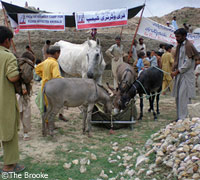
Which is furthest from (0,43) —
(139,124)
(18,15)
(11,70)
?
(18,15)

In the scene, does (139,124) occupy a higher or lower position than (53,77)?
lower

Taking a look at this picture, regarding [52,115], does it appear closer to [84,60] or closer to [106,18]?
[84,60]

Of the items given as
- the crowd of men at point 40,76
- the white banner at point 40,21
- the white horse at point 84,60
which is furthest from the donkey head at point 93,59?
the white banner at point 40,21

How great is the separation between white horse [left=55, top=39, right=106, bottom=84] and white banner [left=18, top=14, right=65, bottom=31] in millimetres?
816

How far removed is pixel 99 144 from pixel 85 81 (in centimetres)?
145

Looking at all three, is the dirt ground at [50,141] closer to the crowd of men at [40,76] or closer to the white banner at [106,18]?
the crowd of men at [40,76]

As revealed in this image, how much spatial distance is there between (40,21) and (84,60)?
2.62m

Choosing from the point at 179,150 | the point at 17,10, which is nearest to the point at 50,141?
the point at 179,150

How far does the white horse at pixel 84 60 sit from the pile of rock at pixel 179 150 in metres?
2.80

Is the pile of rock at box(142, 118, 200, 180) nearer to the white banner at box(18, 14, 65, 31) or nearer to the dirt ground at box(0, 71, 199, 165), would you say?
the dirt ground at box(0, 71, 199, 165)

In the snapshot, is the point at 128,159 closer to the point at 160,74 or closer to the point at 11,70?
the point at 11,70

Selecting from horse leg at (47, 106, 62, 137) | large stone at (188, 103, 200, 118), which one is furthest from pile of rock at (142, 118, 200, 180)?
horse leg at (47, 106, 62, 137)

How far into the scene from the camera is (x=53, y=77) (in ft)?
16.7

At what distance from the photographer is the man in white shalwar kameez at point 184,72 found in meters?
5.03
